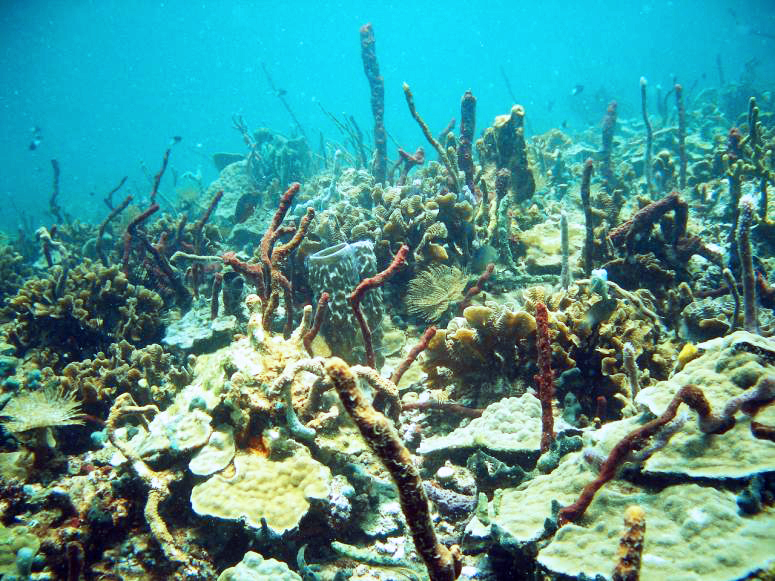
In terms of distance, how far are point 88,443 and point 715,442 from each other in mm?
4647

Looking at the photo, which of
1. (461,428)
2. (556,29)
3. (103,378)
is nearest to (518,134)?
(461,428)

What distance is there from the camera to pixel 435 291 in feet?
15.2

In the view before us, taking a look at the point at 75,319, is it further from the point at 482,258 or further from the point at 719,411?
the point at 719,411

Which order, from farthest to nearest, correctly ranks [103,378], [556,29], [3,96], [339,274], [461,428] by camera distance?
1. [556,29]
2. [3,96]
3. [339,274]
4. [103,378]
5. [461,428]

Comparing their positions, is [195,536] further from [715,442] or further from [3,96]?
[3,96]

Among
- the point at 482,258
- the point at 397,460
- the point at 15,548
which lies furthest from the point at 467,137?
the point at 15,548

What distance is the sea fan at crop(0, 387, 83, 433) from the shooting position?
10.3 ft

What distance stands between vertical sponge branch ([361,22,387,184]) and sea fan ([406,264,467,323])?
6017 millimetres

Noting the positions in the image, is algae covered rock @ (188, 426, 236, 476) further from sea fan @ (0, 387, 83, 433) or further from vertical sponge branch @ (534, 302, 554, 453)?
vertical sponge branch @ (534, 302, 554, 453)

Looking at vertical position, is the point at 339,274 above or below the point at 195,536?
above

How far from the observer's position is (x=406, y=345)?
457 cm

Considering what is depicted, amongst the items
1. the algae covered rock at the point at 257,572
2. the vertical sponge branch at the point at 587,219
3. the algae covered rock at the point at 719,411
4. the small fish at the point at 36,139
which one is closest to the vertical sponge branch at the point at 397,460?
the algae covered rock at the point at 257,572

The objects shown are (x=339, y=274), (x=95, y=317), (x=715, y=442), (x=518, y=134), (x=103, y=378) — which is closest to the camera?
(x=715, y=442)

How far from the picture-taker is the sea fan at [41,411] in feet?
10.3
